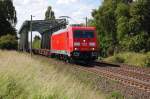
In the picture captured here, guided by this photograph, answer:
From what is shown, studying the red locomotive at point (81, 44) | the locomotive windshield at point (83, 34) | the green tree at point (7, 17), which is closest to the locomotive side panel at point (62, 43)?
the red locomotive at point (81, 44)

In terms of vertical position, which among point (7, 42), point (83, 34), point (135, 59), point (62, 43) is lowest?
point (135, 59)

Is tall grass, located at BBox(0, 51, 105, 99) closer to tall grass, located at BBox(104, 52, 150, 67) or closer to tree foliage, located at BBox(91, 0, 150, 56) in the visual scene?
tall grass, located at BBox(104, 52, 150, 67)

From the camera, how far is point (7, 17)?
88.3 metres

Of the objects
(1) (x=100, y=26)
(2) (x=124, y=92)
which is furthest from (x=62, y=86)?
(1) (x=100, y=26)

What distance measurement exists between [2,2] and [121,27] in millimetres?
44367

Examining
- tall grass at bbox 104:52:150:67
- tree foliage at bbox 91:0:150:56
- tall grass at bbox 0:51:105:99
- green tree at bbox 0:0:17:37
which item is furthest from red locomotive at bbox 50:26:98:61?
green tree at bbox 0:0:17:37

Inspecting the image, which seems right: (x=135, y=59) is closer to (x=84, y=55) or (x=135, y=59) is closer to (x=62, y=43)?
(x=84, y=55)

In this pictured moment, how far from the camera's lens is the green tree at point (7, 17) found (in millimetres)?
77500

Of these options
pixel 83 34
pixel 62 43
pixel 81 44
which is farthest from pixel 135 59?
pixel 62 43

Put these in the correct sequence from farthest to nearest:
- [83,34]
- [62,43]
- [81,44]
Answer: [62,43] < [83,34] < [81,44]

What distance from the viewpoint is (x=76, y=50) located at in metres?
31.1

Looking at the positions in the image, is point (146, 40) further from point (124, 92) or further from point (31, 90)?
point (31, 90)

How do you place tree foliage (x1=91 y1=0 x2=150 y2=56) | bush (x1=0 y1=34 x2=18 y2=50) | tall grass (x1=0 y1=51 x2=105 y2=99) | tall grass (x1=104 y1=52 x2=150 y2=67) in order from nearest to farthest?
tall grass (x1=0 y1=51 x2=105 y2=99) < tall grass (x1=104 y1=52 x2=150 y2=67) < tree foliage (x1=91 y1=0 x2=150 y2=56) < bush (x1=0 y1=34 x2=18 y2=50)

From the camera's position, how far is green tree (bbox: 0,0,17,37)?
7750cm
